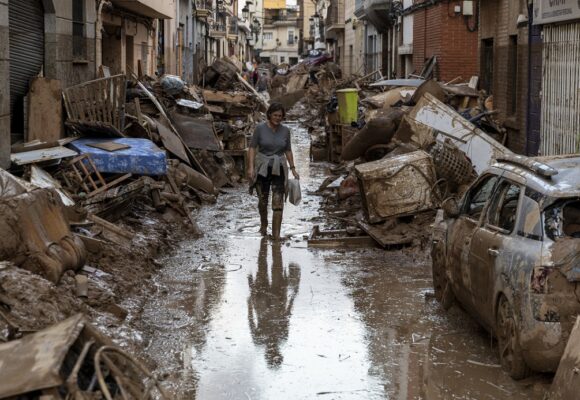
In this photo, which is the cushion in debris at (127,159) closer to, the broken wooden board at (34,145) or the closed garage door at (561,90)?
the broken wooden board at (34,145)

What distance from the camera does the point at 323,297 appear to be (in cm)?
893

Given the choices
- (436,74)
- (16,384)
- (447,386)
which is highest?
(436,74)

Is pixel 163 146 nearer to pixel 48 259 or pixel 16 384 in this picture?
pixel 48 259

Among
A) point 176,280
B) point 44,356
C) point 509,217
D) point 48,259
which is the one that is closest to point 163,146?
point 176,280

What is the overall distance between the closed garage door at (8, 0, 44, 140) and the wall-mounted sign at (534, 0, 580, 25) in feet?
25.6

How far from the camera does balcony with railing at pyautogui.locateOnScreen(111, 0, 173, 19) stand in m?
21.2

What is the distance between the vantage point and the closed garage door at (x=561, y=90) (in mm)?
13312

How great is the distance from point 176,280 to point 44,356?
5.53 meters

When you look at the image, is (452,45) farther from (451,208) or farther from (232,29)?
(232,29)

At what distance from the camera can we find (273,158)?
11773 millimetres

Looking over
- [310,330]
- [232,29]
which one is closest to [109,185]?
[310,330]

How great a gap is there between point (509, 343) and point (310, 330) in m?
1.94

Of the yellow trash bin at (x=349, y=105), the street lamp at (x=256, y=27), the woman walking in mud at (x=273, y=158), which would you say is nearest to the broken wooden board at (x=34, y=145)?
the woman walking in mud at (x=273, y=158)

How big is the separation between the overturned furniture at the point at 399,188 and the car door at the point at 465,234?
3373mm
